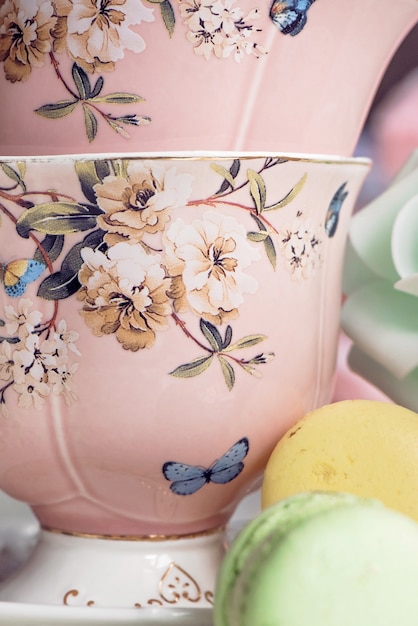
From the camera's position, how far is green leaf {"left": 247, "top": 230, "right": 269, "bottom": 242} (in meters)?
0.34

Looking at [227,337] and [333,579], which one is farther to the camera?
[227,337]

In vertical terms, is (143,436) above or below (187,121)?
below

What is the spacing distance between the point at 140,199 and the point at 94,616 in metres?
0.15

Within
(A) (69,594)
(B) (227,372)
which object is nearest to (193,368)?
(B) (227,372)

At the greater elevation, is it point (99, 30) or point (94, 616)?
point (99, 30)

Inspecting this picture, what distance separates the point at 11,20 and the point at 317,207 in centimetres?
15

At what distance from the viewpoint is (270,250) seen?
344 mm

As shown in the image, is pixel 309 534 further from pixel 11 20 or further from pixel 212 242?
pixel 11 20

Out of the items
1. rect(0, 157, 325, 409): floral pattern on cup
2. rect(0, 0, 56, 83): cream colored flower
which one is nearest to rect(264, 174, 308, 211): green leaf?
rect(0, 157, 325, 409): floral pattern on cup

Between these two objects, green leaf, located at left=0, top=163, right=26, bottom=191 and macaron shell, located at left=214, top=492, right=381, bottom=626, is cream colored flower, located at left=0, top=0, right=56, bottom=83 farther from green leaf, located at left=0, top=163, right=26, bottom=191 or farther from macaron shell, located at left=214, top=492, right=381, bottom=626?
macaron shell, located at left=214, top=492, right=381, bottom=626

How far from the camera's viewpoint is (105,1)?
1.09 ft

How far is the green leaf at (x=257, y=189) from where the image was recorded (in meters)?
0.33

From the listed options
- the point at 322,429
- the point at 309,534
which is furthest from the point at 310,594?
the point at 322,429

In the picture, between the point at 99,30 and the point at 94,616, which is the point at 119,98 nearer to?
the point at 99,30
